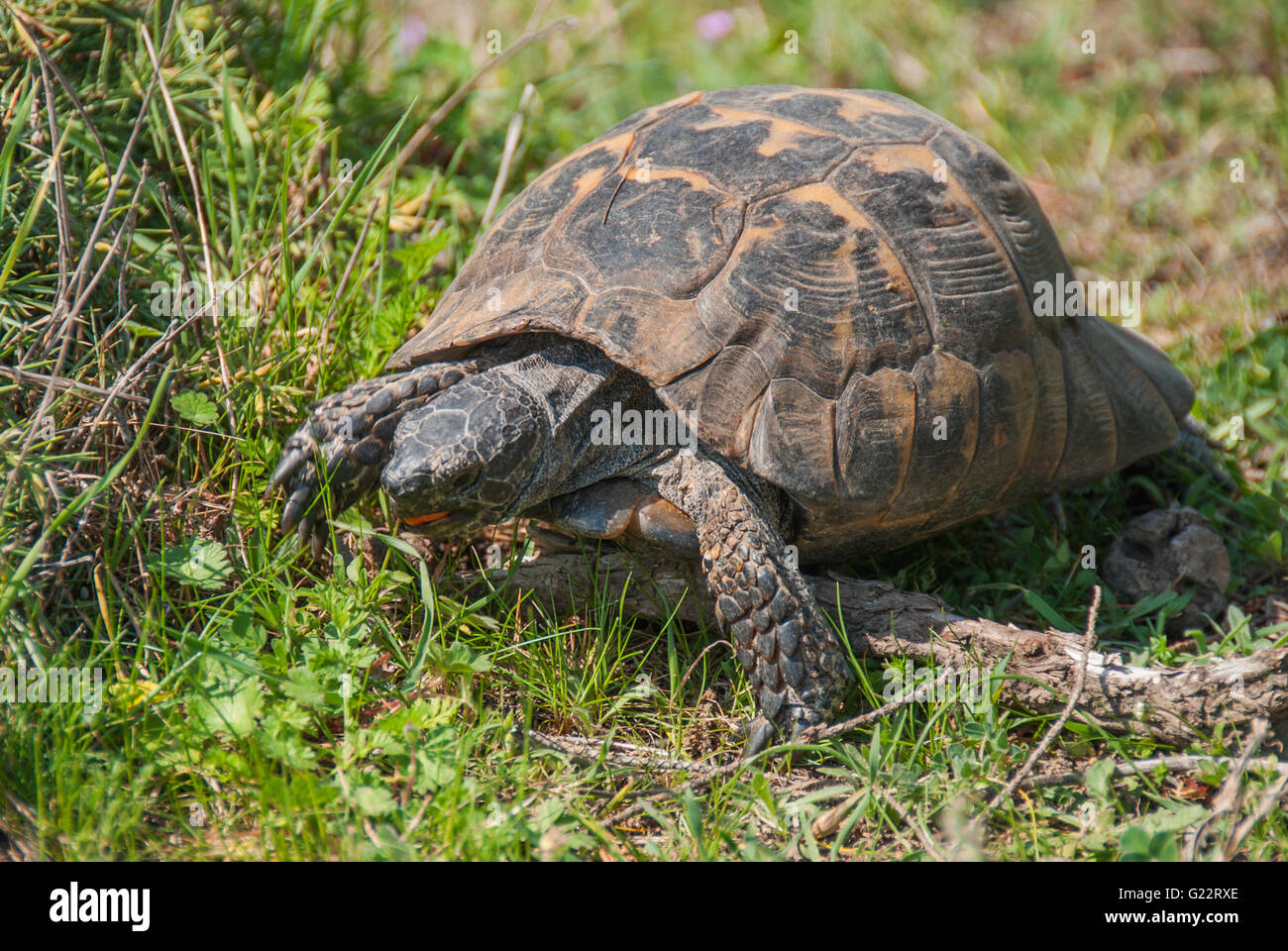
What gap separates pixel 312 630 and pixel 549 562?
0.87 metres

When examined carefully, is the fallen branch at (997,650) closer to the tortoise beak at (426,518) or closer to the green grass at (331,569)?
the green grass at (331,569)

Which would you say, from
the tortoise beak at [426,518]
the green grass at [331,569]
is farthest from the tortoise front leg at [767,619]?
the tortoise beak at [426,518]

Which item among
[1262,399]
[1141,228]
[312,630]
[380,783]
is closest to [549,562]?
[312,630]

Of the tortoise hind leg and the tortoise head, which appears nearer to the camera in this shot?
the tortoise head

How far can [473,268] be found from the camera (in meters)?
3.94

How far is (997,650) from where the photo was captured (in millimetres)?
3420

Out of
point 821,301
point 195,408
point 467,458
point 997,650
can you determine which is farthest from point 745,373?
point 195,408

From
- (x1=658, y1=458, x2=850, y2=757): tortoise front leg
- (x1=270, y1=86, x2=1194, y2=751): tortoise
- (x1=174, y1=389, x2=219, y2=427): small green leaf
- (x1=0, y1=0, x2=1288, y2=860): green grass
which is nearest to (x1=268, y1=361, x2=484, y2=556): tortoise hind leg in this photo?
(x1=270, y1=86, x2=1194, y2=751): tortoise

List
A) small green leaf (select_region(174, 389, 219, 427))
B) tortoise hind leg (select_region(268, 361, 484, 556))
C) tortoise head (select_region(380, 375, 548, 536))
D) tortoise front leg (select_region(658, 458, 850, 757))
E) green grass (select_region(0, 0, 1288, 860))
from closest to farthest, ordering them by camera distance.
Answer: green grass (select_region(0, 0, 1288, 860)) < tortoise head (select_region(380, 375, 548, 536)) < tortoise front leg (select_region(658, 458, 850, 757)) < tortoise hind leg (select_region(268, 361, 484, 556)) < small green leaf (select_region(174, 389, 219, 427))

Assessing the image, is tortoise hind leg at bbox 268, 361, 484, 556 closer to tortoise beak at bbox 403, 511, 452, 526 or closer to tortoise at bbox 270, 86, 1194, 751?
tortoise at bbox 270, 86, 1194, 751

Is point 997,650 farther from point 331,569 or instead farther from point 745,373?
point 331,569

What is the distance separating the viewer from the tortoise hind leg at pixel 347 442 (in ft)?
11.1

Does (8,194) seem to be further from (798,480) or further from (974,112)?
(974,112)

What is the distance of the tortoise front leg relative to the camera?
3.27 meters
